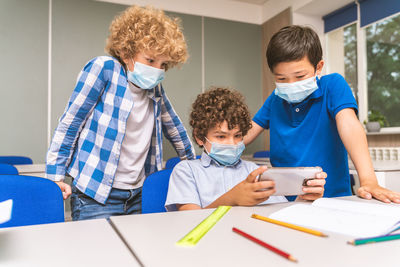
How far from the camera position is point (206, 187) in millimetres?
1194

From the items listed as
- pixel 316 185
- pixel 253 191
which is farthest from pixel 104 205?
pixel 316 185

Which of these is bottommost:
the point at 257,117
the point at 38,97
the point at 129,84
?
the point at 257,117

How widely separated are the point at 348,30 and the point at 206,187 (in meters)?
3.44

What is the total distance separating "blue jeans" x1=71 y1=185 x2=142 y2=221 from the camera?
1.27m

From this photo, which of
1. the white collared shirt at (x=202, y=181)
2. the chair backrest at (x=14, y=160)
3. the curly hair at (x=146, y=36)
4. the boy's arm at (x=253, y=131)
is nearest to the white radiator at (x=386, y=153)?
the boy's arm at (x=253, y=131)

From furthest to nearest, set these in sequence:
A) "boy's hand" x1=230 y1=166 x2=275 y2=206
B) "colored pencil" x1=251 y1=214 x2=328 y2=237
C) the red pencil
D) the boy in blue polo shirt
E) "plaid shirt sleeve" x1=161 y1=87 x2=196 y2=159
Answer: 1. "plaid shirt sleeve" x1=161 y1=87 x2=196 y2=159
2. the boy in blue polo shirt
3. "boy's hand" x1=230 y1=166 x2=275 y2=206
4. "colored pencil" x1=251 y1=214 x2=328 y2=237
5. the red pencil

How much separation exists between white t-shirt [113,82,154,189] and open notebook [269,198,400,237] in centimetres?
76

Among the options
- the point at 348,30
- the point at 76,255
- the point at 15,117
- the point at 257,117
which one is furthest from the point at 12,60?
the point at 348,30

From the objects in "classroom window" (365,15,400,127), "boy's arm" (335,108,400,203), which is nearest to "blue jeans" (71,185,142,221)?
"boy's arm" (335,108,400,203)

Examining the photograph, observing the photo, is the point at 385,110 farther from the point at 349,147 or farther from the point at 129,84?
the point at 129,84

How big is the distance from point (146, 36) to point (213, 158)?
0.56 meters

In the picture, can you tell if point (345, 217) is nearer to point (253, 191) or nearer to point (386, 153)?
point (253, 191)

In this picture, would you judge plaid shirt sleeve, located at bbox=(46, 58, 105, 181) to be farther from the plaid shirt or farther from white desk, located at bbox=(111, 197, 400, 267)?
white desk, located at bbox=(111, 197, 400, 267)

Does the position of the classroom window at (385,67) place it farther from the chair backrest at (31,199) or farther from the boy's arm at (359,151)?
the chair backrest at (31,199)
